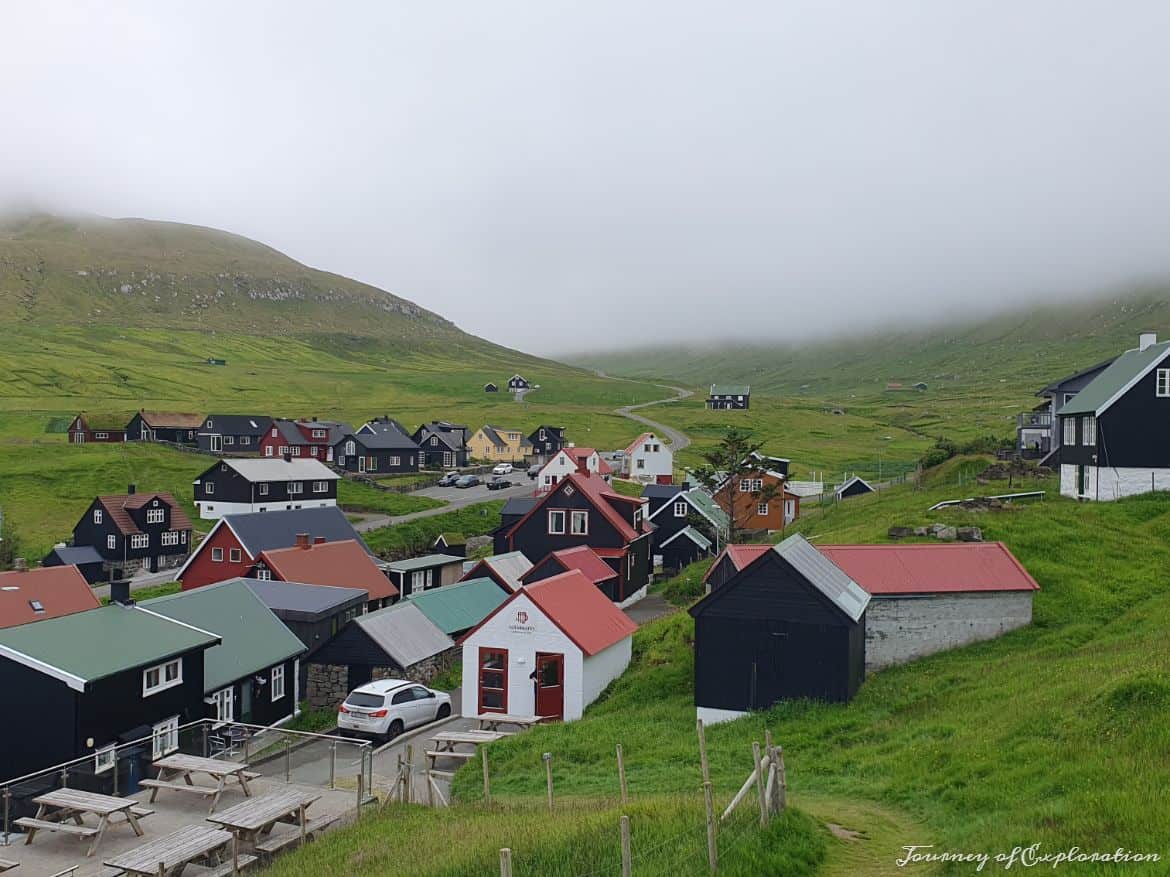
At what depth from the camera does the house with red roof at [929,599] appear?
27.1m

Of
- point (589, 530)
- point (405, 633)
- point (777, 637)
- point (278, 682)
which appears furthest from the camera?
point (589, 530)

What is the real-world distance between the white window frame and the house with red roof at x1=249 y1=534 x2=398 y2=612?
1124 centimetres

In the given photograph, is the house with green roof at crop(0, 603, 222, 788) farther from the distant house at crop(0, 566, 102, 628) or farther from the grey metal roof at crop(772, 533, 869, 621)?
the grey metal roof at crop(772, 533, 869, 621)

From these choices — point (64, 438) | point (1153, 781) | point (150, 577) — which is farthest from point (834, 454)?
point (1153, 781)

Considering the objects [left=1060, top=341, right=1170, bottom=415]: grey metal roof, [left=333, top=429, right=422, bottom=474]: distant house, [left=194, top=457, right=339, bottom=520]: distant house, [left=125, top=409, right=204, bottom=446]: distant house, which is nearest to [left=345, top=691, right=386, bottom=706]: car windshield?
[left=1060, top=341, right=1170, bottom=415]: grey metal roof

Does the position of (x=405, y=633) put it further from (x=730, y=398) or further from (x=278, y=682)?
(x=730, y=398)

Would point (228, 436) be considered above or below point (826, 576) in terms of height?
above

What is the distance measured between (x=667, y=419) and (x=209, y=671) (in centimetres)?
15450

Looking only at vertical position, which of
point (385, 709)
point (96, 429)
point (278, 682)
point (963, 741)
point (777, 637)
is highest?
point (96, 429)

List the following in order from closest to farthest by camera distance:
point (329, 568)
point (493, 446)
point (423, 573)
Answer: point (329, 568) → point (423, 573) → point (493, 446)

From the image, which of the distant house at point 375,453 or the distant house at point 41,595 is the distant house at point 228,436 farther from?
the distant house at point 41,595

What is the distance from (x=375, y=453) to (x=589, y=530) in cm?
7079

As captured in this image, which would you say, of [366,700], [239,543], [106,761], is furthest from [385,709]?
[239,543]

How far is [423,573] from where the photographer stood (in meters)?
55.9
